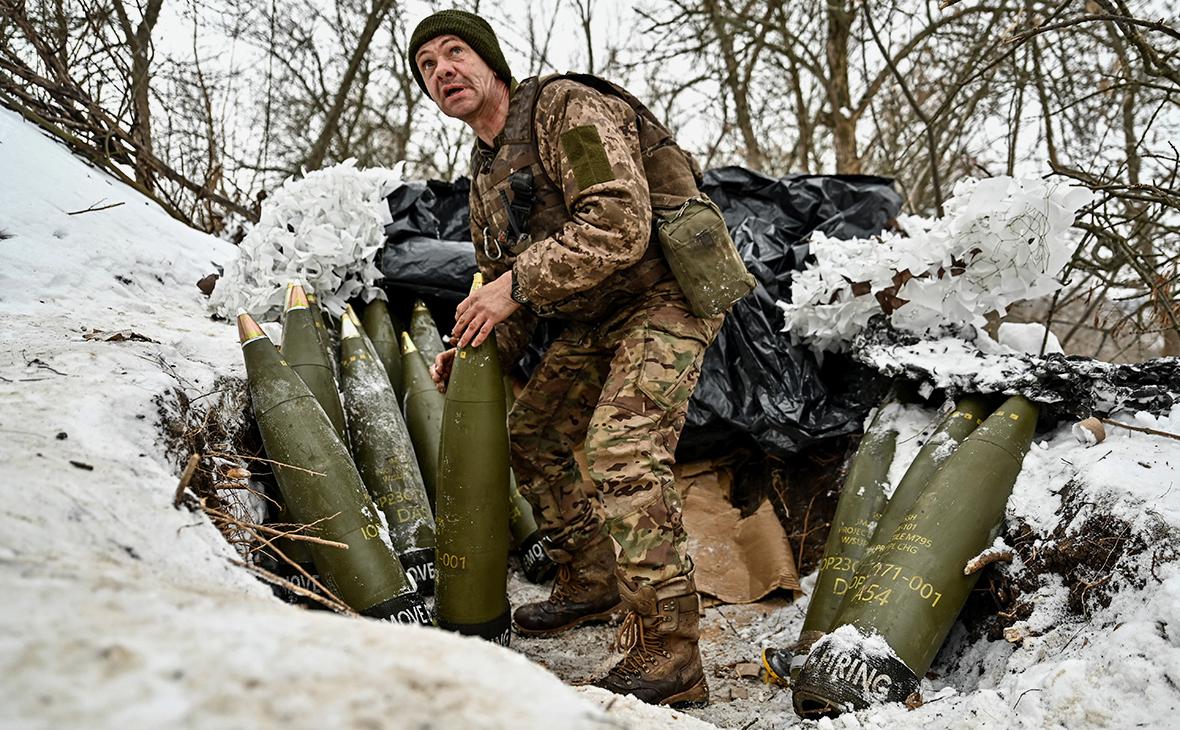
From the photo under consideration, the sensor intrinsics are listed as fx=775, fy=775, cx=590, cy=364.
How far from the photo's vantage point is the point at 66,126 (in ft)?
13.8

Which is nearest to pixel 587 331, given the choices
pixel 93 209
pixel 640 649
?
pixel 640 649

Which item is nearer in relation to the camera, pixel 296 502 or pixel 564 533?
pixel 296 502

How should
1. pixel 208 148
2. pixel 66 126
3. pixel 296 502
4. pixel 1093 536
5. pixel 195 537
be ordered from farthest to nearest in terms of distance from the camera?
pixel 208 148 → pixel 66 126 → pixel 296 502 → pixel 1093 536 → pixel 195 537

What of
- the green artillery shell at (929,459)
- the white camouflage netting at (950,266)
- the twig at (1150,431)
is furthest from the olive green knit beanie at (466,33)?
the twig at (1150,431)

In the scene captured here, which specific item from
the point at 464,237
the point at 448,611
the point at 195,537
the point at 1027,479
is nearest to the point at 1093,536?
the point at 1027,479

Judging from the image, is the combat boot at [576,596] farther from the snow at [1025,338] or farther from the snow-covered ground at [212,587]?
the snow at [1025,338]

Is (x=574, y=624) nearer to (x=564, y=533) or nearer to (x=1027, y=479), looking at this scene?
(x=564, y=533)

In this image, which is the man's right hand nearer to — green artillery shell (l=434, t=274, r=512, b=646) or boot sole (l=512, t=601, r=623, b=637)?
green artillery shell (l=434, t=274, r=512, b=646)

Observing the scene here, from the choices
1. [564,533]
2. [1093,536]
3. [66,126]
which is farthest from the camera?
[66,126]

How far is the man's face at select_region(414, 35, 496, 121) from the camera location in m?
2.61

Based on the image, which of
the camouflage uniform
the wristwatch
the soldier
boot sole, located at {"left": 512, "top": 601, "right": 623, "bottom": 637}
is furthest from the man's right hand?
boot sole, located at {"left": 512, "top": 601, "right": 623, "bottom": 637}

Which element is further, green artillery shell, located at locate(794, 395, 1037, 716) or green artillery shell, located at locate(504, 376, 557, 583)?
green artillery shell, located at locate(504, 376, 557, 583)

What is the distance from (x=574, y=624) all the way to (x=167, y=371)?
1.68 meters

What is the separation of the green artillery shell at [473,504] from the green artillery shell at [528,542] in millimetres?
676
